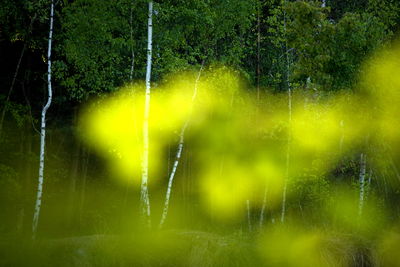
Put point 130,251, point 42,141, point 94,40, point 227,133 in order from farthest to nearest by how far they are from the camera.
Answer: point 227,133
point 94,40
point 42,141
point 130,251

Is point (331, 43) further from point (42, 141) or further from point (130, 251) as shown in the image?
point (42, 141)

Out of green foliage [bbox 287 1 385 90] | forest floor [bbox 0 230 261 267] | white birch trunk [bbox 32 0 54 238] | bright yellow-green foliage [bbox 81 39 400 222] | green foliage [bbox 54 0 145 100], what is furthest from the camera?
bright yellow-green foliage [bbox 81 39 400 222]

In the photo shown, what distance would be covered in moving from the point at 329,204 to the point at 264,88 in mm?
7944

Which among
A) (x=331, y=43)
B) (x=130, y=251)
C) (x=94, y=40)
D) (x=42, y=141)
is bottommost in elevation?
(x=130, y=251)

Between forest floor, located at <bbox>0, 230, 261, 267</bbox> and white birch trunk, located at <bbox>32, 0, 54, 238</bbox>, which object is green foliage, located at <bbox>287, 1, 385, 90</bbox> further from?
white birch trunk, located at <bbox>32, 0, 54, 238</bbox>

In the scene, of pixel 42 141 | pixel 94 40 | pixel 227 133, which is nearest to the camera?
pixel 42 141

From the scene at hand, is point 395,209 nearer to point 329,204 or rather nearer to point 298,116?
point 329,204

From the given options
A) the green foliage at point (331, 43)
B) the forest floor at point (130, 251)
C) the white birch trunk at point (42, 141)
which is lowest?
the forest floor at point (130, 251)

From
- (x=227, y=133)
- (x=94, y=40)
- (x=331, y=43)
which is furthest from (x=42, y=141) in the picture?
(x=227, y=133)

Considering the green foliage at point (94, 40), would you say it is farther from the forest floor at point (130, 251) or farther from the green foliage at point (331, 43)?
the green foliage at point (331, 43)

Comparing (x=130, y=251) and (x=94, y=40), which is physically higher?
(x=94, y=40)

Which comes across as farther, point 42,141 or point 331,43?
point 42,141

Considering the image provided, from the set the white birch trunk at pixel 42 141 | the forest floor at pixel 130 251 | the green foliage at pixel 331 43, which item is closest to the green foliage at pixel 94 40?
the white birch trunk at pixel 42 141

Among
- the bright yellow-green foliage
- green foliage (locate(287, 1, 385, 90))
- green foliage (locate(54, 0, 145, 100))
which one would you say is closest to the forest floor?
the bright yellow-green foliage
